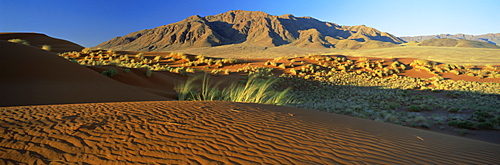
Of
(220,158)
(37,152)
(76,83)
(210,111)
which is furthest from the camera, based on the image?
(76,83)

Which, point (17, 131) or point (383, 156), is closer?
point (17, 131)

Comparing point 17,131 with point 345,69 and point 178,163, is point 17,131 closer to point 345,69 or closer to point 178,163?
point 178,163

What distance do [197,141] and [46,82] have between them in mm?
7788

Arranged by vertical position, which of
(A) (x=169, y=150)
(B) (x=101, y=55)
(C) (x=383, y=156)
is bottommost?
(C) (x=383, y=156)

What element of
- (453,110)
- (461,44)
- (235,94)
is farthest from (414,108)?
(461,44)

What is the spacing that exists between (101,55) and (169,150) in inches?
924

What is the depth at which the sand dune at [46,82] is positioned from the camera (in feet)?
21.3

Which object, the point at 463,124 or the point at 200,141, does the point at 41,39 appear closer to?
the point at 200,141

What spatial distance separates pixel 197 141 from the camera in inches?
122

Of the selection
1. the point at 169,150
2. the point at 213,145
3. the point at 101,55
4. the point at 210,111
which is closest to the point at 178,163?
the point at 169,150

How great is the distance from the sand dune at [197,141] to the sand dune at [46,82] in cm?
304

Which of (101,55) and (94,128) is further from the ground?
(101,55)

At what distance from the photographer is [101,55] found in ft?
72.7

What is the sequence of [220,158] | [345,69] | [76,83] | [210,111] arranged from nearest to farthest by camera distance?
[220,158] < [210,111] < [76,83] < [345,69]
